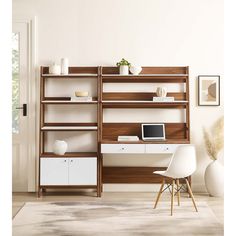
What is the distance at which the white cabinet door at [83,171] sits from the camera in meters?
5.09

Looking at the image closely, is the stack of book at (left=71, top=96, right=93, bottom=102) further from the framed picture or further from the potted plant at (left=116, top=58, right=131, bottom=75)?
the framed picture

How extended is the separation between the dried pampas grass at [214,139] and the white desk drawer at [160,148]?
1.53 ft

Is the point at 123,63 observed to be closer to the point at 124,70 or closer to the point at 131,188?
the point at 124,70

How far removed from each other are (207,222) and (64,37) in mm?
2973

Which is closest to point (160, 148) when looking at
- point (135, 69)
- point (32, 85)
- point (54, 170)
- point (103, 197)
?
point (103, 197)

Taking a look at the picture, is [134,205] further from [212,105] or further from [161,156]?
[212,105]

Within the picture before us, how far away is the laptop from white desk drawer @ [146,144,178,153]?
26cm

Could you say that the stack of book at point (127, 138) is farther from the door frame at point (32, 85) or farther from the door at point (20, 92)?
the door at point (20, 92)

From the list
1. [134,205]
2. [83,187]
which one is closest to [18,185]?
[83,187]

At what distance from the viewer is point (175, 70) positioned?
545cm

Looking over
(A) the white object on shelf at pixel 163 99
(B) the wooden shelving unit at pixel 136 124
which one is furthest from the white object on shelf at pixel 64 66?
(A) the white object on shelf at pixel 163 99

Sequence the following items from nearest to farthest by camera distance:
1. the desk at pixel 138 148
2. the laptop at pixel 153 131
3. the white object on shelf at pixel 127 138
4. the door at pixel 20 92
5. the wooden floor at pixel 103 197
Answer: the wooden floor at pixel 103 197, the desk at pixel 138 148, the white object on shelf at pixel 127 138, the laptop at pixel 153 131, the door at pixel 20 92

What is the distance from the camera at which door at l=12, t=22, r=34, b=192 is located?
5434 mm

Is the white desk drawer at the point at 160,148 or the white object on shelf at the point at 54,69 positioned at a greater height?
the white object on shelf at the point at 54,69
